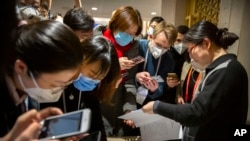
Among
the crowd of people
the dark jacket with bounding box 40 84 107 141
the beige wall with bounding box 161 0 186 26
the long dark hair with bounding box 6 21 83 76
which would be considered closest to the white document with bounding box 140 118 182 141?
the crowd of people

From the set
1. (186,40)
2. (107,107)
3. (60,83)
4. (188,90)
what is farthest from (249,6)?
(60,83)

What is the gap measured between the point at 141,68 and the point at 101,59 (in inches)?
31.0

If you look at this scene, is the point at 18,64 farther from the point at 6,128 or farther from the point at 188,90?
the point at 188,90

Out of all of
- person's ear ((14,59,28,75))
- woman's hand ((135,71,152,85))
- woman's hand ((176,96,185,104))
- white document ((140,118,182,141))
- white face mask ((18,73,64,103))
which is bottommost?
woman's hand ((176,96,185,104))

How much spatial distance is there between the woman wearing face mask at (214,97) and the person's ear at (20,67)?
69 centimetres

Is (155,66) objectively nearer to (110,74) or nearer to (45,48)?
(110,74)

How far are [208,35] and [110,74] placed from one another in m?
0.52

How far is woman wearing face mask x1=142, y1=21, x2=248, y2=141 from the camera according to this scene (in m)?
1.15

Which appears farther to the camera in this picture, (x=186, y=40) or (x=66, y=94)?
(x=186, y=40)

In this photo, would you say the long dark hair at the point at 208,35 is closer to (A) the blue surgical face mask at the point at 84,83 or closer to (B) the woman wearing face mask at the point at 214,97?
(B) the woman wearing face mask at the point at 214,97

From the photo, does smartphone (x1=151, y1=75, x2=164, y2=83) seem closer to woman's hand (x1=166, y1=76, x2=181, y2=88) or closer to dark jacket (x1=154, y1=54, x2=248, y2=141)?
woman's hand (x1=166, y1=76, x2=181, y2=88)

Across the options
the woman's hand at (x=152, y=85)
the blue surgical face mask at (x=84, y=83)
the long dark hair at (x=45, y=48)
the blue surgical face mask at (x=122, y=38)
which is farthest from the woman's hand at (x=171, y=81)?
the long dark hair at (x=45, y=48)

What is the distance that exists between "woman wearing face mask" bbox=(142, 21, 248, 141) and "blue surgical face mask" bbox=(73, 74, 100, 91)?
0.30 m

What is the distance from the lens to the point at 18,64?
0.74 metres
